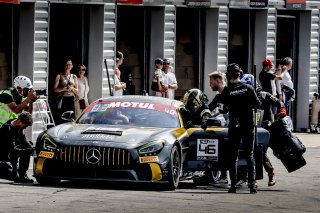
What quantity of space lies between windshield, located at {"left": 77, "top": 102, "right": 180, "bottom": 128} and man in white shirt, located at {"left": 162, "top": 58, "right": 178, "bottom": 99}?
421 inches

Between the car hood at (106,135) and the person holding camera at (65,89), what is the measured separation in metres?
8.92

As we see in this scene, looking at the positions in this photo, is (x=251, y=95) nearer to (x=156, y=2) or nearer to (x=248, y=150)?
(x=248, y=150)

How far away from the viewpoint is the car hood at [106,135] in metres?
19.6

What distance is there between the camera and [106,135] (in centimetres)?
1981

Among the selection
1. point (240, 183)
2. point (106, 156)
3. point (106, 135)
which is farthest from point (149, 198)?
point (240, 183)

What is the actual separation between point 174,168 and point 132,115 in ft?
4.73

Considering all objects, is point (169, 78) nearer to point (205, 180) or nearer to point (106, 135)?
point (205, 180)

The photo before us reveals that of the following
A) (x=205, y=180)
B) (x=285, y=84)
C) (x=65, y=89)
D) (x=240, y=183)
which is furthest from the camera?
(x=285, y=84)

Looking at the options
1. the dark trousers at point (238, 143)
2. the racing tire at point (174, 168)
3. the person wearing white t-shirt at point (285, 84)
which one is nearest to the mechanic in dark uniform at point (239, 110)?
the dark trousers at point (238, 143)

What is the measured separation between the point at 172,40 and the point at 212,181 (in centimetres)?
1271

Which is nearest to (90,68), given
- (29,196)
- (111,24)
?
(111,24)

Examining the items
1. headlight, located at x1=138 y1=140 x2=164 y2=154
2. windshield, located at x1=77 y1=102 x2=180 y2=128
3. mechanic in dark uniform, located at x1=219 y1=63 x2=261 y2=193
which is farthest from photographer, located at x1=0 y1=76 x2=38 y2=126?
mechanic in dark uniform, located at x1=219 y1=63 x2=261 y2=193

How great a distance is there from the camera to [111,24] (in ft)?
105

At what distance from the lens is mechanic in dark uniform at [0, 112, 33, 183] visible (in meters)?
20.6
